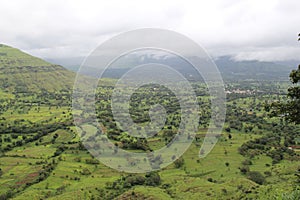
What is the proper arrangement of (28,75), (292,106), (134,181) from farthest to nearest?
(28,75) → (134,181) → (292,106)

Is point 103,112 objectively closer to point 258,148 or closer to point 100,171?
point 100,171

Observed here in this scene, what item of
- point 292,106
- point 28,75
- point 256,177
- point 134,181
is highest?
point 28,75

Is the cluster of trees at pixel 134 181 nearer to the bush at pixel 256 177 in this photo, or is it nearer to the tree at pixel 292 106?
the bush at pixel 256 177

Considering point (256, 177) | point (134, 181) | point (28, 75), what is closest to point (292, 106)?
point (134, 181)

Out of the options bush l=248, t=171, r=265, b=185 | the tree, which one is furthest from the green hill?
the tree

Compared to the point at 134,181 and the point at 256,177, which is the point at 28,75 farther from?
the point at 256,177

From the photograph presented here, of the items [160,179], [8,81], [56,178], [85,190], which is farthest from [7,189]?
[8,81]

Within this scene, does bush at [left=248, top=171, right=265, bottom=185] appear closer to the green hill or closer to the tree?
the tree

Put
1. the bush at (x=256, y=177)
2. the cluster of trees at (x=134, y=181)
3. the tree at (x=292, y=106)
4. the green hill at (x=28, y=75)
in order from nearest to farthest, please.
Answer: the tree at (x=292, y=106), the cluster of trees at (x=134, y=181), the bush at (x=256, y=177), the green hill at (x=28, y=75)

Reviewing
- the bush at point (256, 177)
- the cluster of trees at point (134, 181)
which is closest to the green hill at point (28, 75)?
the cluster of trees at point (134, 181)
